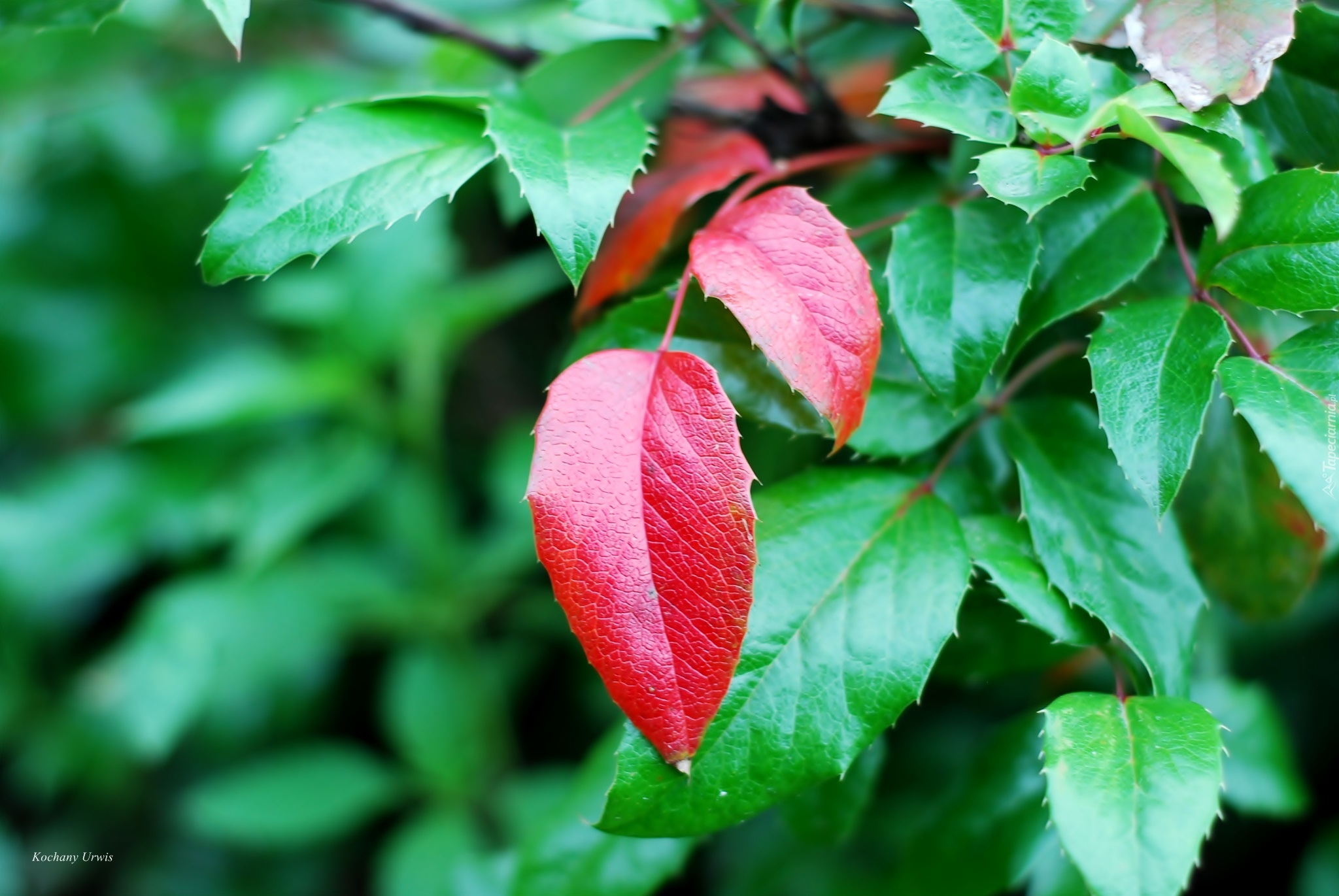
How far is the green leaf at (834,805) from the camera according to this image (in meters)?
0.61

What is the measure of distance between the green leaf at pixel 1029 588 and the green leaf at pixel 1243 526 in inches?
7.0

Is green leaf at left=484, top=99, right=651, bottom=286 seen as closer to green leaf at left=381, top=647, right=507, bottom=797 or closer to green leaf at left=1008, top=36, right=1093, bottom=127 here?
green leaf at left=1008, top=36, right=1093, bottom=127

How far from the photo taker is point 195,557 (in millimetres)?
1283

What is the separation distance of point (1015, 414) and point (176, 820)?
4.26 feet

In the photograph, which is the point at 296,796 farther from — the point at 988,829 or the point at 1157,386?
the point at 1157,386

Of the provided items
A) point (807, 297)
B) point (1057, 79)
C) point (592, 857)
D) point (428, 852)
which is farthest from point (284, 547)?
point (1057, 79)

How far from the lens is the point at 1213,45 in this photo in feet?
1.52

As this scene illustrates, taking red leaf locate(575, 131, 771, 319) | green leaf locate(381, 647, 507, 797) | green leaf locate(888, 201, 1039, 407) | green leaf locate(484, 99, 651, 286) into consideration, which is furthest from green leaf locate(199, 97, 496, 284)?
green leaf locate(381, 647, 507, 797)

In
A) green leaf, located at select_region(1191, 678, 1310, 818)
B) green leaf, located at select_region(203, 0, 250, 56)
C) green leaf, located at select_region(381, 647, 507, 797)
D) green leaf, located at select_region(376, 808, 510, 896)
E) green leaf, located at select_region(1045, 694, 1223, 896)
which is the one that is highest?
green leaf, located at select_region(203, 0, 250, 56)

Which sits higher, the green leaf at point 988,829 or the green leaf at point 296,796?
the green leaf at point 988,829

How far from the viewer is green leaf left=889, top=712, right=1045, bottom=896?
62 centimetres

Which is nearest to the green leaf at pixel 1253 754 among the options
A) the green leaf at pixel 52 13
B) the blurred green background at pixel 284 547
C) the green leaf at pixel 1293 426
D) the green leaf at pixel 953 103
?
the blurred green background at pixel 284 547

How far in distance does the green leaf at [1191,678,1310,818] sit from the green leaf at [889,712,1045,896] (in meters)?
0.20

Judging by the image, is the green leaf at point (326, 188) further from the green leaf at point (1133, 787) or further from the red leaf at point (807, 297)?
the green leaf at point (1133, 787)
